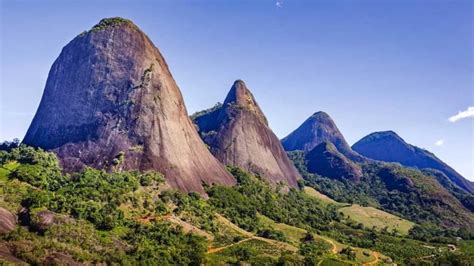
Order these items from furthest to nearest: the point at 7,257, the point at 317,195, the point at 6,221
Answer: the point at 317,195
the point at 6,221
the point at 7,257

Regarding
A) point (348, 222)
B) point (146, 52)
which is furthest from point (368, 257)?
point (146, 52)

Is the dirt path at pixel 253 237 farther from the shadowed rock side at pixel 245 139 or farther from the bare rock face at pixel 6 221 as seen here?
the shadowed rock side at pixel 245 139

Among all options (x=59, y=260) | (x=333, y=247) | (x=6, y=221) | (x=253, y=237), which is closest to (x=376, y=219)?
(x=333, y=247)

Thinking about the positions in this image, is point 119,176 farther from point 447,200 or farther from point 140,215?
point 447,200

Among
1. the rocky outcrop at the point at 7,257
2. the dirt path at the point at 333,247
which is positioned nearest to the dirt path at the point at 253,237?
the dirt path at the point at 333,247

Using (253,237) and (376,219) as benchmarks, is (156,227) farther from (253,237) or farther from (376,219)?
(376,219)

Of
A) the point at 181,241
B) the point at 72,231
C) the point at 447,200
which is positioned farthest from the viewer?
the point at 447,200

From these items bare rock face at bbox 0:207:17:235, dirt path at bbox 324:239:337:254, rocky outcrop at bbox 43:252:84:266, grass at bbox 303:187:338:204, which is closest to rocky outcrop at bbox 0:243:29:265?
rocky outcrop at bbox 43:252:84:266
